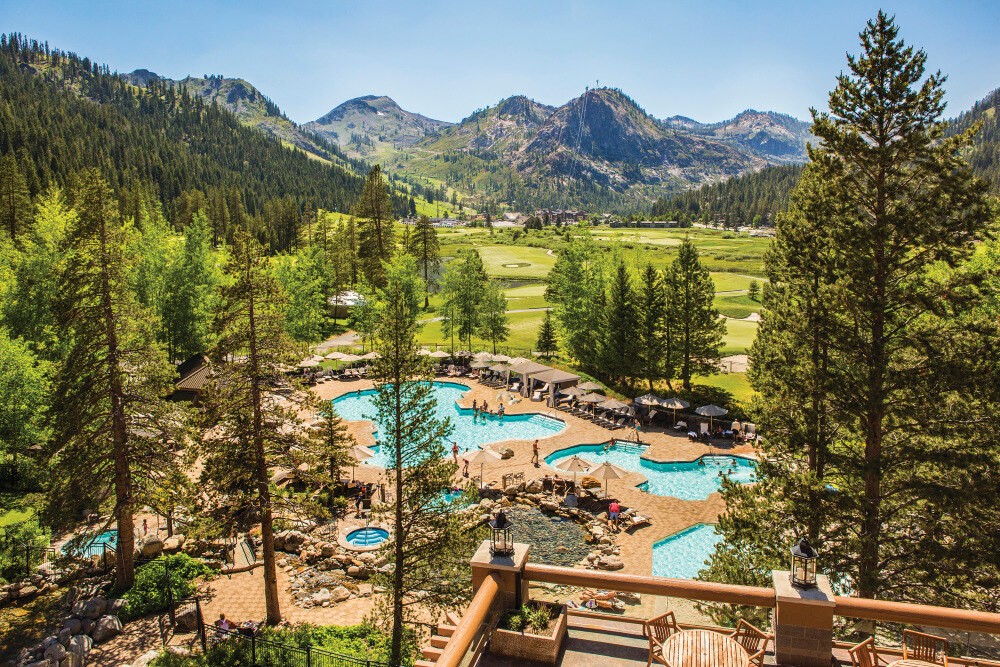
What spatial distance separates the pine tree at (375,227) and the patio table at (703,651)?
63.7 meters

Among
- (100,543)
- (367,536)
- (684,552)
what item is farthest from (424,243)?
(684,552)

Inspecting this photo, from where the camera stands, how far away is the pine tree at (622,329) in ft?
131

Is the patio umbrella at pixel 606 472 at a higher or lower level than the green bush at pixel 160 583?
higher

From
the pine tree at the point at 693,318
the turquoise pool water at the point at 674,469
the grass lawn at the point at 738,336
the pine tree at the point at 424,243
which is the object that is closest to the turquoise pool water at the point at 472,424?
the turquoise pool water at the point at 674,469

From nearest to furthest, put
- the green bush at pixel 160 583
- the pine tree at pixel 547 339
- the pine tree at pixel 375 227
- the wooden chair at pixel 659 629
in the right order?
the wooden chair at pixel 659 629 < the green bush at pixel 160 583 < the pine tree at pixel 547 339 < the pine tree at pixel 375 227

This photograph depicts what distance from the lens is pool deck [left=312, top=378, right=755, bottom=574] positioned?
22453 millimetres

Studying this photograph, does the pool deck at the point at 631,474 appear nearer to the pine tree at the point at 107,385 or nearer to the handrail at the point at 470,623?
the pine tree at the point at 107,385

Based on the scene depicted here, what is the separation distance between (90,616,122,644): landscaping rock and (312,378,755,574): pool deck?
419 inches

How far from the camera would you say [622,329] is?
132 feet

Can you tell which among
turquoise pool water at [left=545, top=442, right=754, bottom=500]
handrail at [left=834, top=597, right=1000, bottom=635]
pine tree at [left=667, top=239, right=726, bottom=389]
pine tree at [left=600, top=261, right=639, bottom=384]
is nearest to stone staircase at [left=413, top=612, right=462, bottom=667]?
handrail at [left=834, top=597, right=1000, bottom=635]

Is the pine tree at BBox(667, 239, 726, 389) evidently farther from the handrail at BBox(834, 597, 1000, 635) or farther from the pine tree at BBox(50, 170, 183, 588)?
the handrail at BBox(834, 597, 1000, 635)

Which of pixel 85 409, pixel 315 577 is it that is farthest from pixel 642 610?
pixel 85 409

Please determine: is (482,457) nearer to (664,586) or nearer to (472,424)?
(472,424)

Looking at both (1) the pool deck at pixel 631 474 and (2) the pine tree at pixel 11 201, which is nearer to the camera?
(1) the pool deck at pixel 631 474
